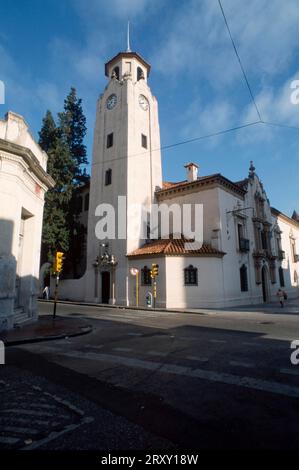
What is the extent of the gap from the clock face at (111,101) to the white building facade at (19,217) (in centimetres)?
1858

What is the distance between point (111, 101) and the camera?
3100 cm

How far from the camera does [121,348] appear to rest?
7910mm

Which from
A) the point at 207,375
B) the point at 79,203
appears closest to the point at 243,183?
the point at 79,203

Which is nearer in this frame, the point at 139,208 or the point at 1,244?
the point at 1,244

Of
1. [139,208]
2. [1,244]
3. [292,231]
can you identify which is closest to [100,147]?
[139,208]

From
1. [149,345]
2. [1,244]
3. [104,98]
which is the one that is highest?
[104,98]

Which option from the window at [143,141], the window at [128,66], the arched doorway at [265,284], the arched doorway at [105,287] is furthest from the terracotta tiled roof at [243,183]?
the window at [128,66]

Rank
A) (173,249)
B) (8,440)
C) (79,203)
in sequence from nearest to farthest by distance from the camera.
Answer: (8,440) < (173,249) < (79,203)

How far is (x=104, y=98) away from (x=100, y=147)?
19.5 feet

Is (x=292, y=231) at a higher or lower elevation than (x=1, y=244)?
higher

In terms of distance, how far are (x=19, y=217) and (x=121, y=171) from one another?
1695 centimetres

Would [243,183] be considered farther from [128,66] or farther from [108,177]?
[128,66]

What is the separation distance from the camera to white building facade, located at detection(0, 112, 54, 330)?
10859 mm
